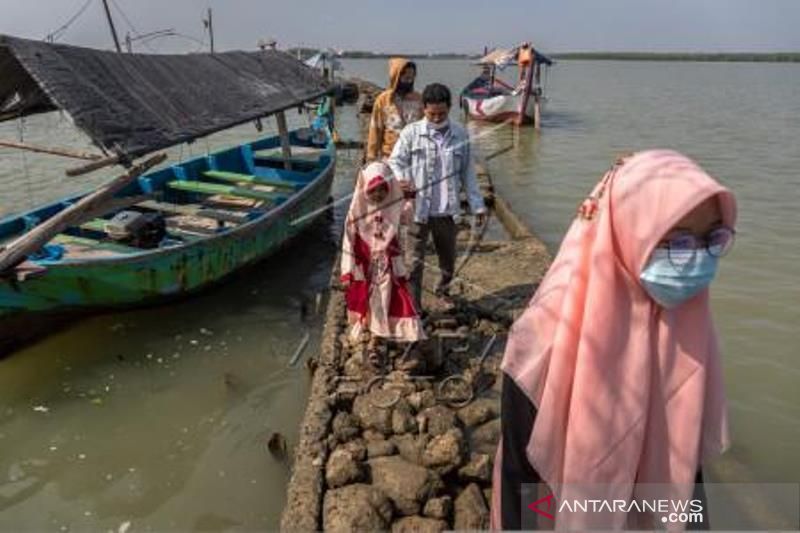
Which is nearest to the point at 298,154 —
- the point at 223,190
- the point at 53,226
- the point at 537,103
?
the point at 223,190

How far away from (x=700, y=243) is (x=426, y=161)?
2.97 meters

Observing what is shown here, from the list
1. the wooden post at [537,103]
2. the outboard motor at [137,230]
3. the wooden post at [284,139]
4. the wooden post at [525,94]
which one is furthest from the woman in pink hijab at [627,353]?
the wooden post at [537,103]

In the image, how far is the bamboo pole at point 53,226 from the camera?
457 cm

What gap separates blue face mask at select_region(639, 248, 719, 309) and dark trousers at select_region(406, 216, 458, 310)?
9.63 feet

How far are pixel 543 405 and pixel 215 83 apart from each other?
19.7 ft

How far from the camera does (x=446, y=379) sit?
4.17m

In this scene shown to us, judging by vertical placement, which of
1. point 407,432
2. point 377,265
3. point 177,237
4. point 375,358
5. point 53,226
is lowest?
point 407,432

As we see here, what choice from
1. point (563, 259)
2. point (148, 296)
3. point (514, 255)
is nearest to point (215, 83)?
point (148, 296)

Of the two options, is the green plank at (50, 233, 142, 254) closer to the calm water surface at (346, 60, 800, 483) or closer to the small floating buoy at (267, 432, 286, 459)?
the small floating buoy at (267, 432, 286, 459)

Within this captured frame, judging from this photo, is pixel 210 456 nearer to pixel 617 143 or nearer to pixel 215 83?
pixel 215 83

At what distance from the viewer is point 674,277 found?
1621mm

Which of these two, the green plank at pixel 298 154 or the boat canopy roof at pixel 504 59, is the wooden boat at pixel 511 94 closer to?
the boat canopy roof at pixel 504 59

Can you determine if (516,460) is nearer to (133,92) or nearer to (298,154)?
(133,92)

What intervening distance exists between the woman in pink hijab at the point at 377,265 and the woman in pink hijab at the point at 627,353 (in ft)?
7.11
